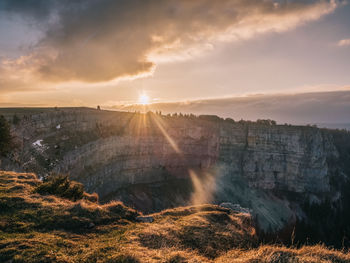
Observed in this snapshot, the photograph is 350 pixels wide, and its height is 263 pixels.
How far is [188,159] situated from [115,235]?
183 ft

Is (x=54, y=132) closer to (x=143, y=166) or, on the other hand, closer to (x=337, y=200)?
(x=143, y=166)

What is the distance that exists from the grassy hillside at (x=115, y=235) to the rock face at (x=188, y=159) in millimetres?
19896

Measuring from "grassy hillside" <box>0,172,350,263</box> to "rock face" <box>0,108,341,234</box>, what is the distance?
19.9 metres

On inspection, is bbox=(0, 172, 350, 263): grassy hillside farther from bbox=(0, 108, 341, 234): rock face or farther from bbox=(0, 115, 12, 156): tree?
bbox=(0, 108, 341, 234): rock face

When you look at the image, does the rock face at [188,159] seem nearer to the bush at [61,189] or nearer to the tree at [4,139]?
the tree at [4,139]

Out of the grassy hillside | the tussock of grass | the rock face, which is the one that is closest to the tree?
the grassy hillside

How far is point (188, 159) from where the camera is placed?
214 feet

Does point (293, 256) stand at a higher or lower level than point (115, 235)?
higher

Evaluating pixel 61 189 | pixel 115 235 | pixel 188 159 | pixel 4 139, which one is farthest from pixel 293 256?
pixel 188 159

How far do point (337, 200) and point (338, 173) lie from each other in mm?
16890

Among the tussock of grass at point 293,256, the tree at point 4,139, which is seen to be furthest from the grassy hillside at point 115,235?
the tree at point 4,139

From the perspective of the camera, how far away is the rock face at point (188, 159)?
38000 millimetres

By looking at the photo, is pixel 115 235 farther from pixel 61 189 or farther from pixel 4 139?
pixel 4 139

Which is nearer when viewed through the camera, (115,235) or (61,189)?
(115,235)
